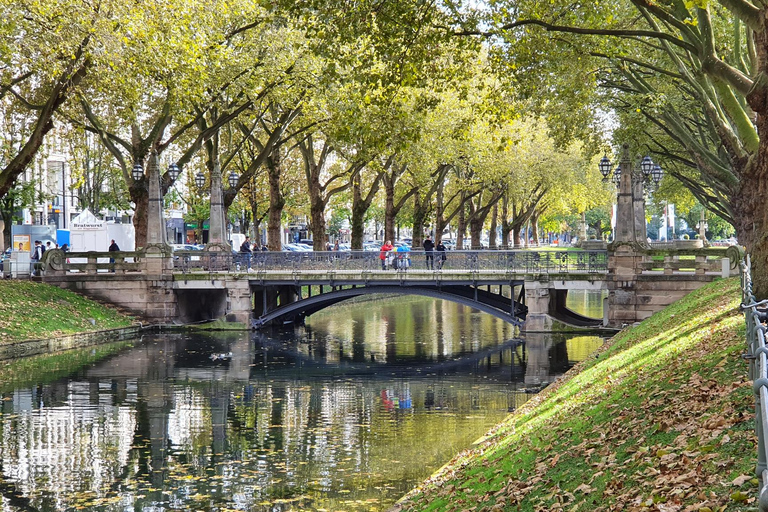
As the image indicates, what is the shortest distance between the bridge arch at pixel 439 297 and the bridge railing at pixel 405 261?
37.0 inches

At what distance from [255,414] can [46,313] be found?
15.5 metres

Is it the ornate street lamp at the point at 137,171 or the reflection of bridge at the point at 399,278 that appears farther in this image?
the ornate street lamp at the point at 137,171

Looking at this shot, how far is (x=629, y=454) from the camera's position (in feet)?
28.2

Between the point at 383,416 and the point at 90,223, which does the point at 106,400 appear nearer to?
the point at 383,416

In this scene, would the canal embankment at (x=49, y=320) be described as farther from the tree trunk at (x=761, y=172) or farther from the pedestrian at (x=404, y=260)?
the tree trunk at (x=761, y=172)

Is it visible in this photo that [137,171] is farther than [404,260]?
No

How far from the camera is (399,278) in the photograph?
3650cm

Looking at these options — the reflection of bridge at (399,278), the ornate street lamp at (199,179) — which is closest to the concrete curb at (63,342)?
the reflection of bridge at (399,278)

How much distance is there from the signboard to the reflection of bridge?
70.8 feet

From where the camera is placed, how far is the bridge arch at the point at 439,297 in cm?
3616

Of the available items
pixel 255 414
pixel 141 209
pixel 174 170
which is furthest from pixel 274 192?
pixel 255 414

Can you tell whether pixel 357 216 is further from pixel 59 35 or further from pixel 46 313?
pixel 59 35

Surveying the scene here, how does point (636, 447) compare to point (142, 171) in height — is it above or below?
below

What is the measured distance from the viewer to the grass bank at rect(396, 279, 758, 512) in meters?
6.87
